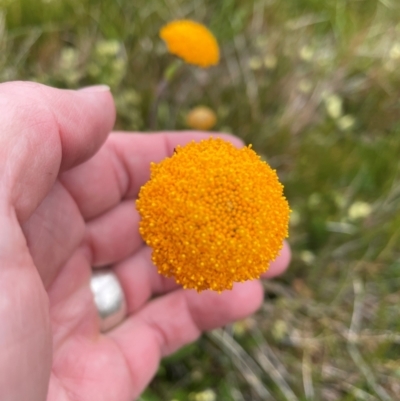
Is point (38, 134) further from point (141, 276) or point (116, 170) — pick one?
point (141, 276)

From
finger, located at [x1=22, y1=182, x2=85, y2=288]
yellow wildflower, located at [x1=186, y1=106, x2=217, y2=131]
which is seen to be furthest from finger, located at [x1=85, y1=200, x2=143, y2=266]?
yellow wildflower, located at [x1=186, y1=106, x2=217, y2=131]

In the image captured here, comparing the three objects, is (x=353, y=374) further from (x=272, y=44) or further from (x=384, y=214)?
(x=272, y=44)

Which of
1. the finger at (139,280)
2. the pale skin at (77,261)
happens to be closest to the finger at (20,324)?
the pale skin at (77,261)

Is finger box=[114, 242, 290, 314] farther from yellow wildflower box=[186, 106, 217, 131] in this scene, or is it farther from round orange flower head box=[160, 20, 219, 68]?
round orange flower head box=[160, 20, 219, 68]

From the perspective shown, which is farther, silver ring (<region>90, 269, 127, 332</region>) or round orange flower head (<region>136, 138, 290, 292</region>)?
silver ring (<region>90, 269, 127, 332</region>)

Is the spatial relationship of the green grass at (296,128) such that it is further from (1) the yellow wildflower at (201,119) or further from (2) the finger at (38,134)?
(2) the finger at (38,134)

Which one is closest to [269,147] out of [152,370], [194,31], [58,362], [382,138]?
[382,138]
